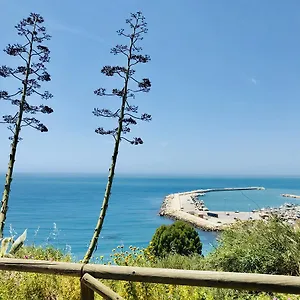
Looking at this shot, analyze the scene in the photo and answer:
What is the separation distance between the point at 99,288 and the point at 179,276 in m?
0.42

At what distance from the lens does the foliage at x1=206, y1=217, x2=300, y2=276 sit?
3918mm

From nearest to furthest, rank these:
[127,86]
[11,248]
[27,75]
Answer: [11,248], [27,75], [127,86]

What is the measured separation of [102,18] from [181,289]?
572 centimetres

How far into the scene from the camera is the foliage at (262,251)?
3.92m

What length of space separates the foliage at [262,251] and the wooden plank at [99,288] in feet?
9.83

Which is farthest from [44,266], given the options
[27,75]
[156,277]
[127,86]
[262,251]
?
[127,86]

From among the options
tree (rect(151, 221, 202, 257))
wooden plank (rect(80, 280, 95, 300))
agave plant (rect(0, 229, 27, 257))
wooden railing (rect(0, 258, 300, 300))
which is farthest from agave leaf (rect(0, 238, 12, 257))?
tree (rect(151, 221, 202, 257))

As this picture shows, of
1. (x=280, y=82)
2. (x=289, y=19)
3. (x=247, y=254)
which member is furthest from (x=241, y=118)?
(x=247, y=254)

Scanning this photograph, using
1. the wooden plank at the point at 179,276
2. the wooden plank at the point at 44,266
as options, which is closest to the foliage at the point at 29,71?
the wooden plank at the point at 44,266

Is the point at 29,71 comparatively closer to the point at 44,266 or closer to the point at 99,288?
the point at 44,266

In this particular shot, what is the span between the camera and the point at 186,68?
1377 cm

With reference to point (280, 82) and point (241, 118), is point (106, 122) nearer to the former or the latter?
point (280, 82)

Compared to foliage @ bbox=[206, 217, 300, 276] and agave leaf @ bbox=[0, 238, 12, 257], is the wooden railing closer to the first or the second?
agave leaf @ bbox=[0, 238, 12, 257]

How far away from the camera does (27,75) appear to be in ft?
15.6
